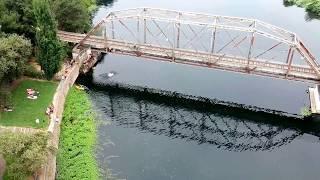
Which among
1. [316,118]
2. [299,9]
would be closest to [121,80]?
[316,118]

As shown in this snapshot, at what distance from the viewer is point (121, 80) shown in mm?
56281

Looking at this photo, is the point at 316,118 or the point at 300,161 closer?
the point at 300,161

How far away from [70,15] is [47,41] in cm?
1038

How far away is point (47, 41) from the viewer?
48.3 metres

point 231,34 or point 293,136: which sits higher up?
point 231,34

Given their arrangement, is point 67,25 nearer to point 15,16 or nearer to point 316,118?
point 15,16

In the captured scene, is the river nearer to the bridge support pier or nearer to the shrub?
the bridge support pier

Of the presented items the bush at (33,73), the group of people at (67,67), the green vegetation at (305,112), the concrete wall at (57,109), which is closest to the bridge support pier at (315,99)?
the green vegetation at (305,112)

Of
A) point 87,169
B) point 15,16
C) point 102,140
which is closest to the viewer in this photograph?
point 87,169

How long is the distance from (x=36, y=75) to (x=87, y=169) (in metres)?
15.6

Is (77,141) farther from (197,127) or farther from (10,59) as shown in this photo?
(197,127)

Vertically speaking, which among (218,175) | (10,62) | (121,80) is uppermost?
(10,62)

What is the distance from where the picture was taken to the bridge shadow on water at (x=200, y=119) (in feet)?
152

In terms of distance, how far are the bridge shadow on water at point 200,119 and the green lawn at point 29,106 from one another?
5988mm
